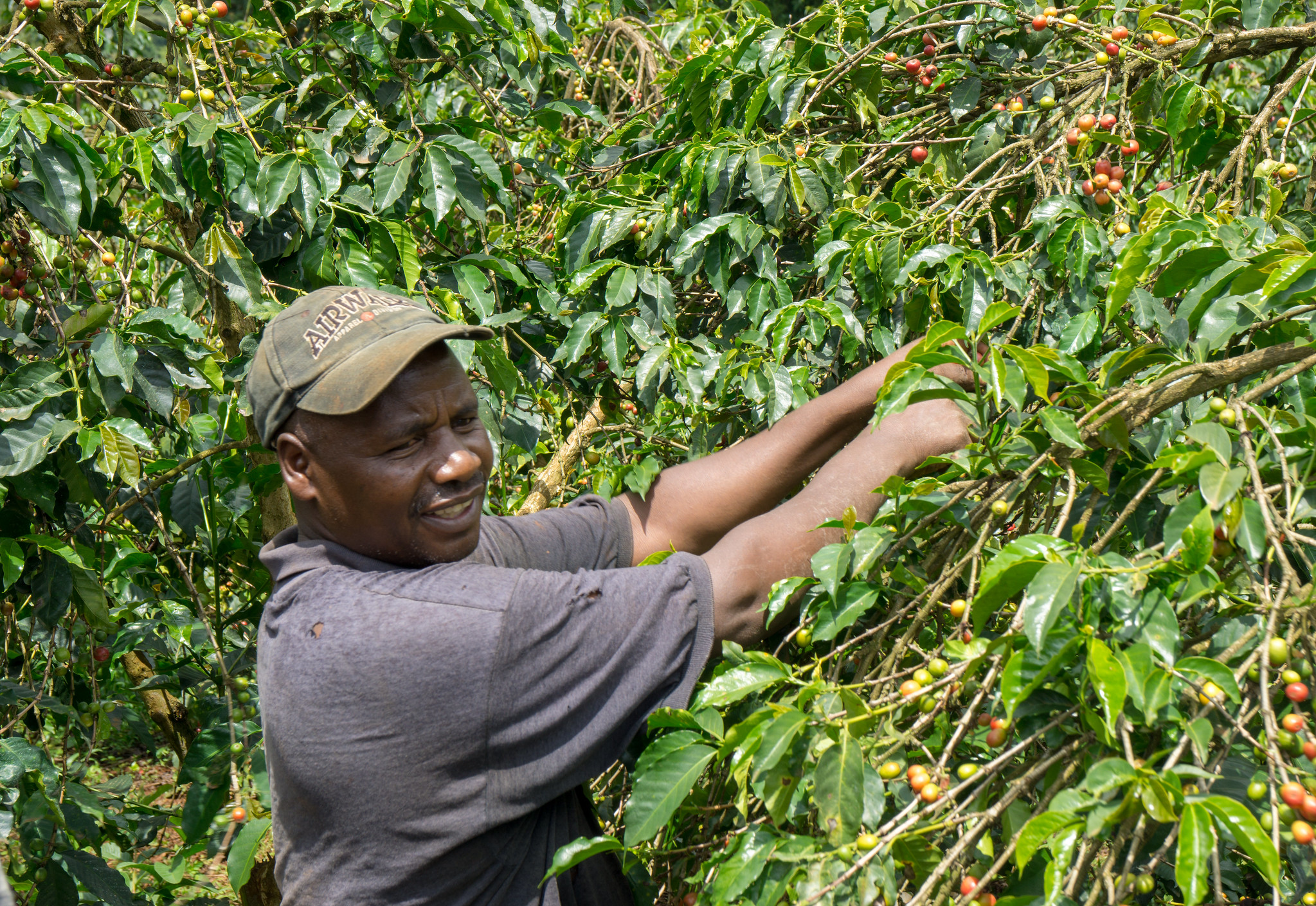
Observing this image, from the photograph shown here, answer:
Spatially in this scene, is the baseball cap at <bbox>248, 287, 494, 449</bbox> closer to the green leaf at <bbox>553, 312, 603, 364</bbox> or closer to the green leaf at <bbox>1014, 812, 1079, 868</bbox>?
the green leaf at <bbox>553, 312, 603, 364</bbox>

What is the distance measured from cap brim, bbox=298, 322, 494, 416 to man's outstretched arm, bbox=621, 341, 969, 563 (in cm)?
67

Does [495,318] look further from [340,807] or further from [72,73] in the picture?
[72,73]

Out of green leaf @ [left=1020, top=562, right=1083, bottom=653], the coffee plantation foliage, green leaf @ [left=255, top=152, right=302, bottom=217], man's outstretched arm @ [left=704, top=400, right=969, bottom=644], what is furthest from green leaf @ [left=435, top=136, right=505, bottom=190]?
green leaf @ [left=1020, top=562, right=1083, bottom=653]

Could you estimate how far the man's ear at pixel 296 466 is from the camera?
5.60 ft

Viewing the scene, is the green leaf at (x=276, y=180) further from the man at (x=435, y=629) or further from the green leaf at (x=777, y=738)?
the green leaf at (x=777, y=738)

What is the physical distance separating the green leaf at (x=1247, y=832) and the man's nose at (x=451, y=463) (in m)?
1.13

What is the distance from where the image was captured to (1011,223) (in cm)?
242

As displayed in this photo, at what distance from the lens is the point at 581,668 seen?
4.95ft

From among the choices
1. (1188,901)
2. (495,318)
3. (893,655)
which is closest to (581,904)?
(893,655)

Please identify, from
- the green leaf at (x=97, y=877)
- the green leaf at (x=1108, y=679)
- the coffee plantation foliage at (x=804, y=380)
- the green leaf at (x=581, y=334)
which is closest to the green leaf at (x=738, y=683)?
the coffee plantation foliage at (x=804, y=380)

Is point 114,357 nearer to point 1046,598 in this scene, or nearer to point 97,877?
point 97,877

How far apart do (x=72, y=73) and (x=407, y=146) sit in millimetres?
987

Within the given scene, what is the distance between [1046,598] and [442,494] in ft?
3.18

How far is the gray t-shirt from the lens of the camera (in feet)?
4.85
